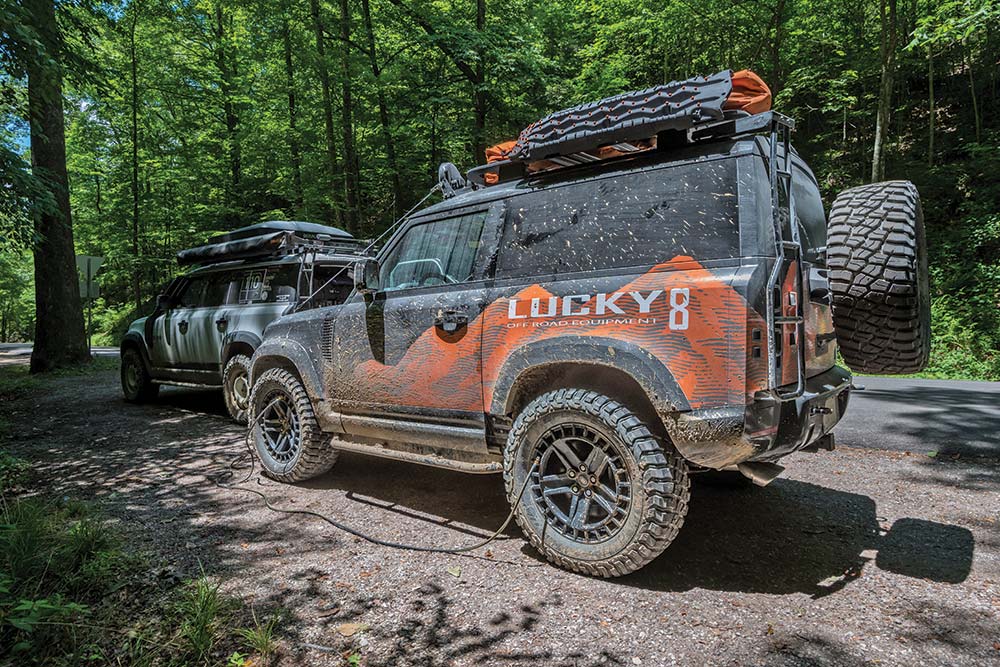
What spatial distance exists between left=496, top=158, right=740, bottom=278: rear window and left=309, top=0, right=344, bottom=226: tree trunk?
12892mm

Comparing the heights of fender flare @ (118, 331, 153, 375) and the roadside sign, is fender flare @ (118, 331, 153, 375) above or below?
below

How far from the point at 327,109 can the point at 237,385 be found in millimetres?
11446

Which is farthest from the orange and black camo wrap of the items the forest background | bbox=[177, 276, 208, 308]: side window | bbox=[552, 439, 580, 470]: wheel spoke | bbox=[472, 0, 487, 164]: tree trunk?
bbox=[472, 0, 487, 164]: tree trunk

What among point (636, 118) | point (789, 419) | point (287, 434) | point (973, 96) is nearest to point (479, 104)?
point (287, 434)

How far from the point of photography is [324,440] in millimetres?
4508

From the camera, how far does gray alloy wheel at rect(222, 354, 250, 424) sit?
6.35 meters

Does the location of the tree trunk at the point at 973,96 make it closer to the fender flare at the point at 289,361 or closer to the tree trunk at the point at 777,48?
the tree trunk at the point at 777,48

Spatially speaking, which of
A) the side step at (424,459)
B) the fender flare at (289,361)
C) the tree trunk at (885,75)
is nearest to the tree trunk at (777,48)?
the tree trunk at (885,75)

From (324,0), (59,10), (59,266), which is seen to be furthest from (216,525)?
(324,0)

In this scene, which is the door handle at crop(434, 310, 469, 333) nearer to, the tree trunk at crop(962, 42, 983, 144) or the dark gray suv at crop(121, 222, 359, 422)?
the dark gray suv at crop(121, 222, 359, 422)

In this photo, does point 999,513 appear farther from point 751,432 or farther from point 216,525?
point 216,525

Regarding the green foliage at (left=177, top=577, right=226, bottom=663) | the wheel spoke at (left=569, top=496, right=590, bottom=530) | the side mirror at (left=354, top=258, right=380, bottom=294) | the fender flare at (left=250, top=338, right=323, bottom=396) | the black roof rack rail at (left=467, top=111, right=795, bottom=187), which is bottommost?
the green foliage at (left=177, top=577, right=226, bottom=663)

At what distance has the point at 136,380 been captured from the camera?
27.7 ft

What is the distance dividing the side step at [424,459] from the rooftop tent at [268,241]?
10.6 feet
